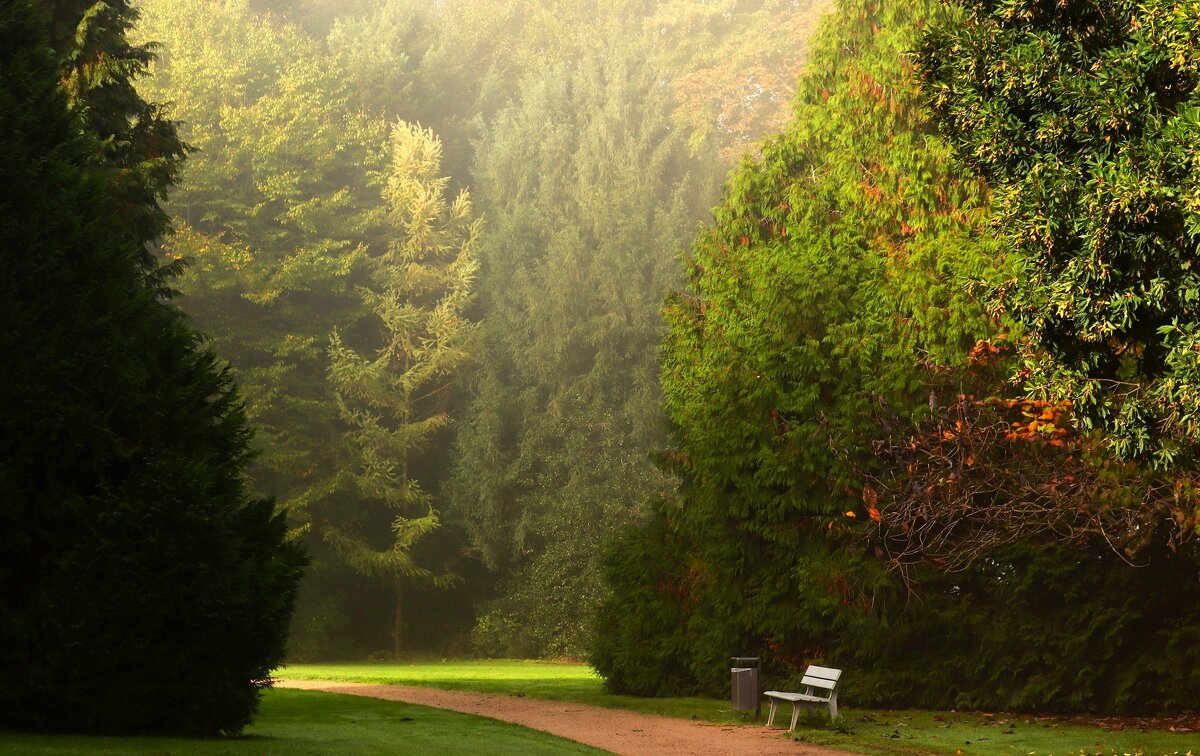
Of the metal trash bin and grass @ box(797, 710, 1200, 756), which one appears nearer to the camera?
grass @ box(797, 710, 1200, 756)

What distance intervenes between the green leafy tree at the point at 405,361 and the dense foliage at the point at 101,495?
84.9 feet

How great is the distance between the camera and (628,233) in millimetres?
42312

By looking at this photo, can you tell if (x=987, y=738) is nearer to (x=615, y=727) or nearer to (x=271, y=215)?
(x=615, y=727)

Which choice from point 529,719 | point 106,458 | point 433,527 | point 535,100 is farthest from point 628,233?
point 106,458

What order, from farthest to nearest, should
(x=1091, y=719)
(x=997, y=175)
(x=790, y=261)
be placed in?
(x=790, y=261) < (x=1091, y=719) < (x=997, y=175)

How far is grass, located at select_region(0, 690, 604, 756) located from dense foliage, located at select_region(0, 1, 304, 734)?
605mm

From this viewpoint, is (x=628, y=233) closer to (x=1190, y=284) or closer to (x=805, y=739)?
(x=805, y=739)

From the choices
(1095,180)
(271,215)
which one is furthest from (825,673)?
(271,215)

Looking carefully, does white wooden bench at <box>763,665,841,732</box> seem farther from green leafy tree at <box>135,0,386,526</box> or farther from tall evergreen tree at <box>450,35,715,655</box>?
green leafy tree at <box>135,0,386,526</box>

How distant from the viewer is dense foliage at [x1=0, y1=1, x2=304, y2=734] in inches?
512

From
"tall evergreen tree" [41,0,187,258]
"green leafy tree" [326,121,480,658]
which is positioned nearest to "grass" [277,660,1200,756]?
"tall evergreen tree" [41,0,187,258]

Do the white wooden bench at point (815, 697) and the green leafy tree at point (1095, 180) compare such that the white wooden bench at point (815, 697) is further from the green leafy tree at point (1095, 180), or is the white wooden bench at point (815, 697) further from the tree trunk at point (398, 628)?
the tree trunk at point (398, 628)

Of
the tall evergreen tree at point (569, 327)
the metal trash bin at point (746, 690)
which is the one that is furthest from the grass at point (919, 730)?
the tall evergreen tree at point (569, 327)

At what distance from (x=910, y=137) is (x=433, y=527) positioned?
76.3 feet
